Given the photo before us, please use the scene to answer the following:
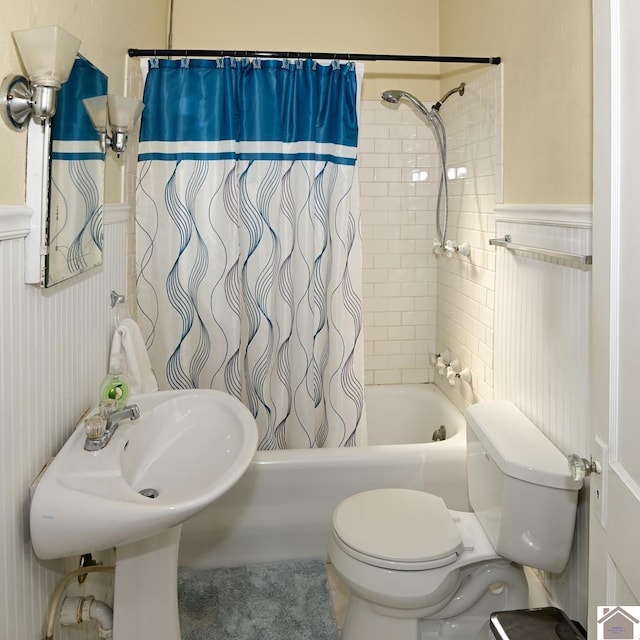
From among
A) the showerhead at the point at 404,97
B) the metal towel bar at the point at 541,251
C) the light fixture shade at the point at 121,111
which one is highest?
the showerhead at the point at 404,97

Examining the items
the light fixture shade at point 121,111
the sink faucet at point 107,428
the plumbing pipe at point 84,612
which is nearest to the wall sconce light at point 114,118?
the light fixture shade at point 121,111

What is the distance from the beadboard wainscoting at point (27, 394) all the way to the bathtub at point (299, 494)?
835mm

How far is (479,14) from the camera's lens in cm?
260

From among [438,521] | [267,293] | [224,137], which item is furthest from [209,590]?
[224,137]

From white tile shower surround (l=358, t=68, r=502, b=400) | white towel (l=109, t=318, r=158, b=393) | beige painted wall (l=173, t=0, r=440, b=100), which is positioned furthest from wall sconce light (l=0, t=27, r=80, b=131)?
beige painted wall (l=173, t=0, r=440, b=100)

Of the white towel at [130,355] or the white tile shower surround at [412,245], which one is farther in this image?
the white tile shower surround at [412,245]

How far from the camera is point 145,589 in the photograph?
1.61m

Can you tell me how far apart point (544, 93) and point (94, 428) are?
1685 millimetres

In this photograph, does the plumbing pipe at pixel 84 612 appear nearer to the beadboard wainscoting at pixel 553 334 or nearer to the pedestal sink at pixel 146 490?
the pedestal sink at pixel 146 490

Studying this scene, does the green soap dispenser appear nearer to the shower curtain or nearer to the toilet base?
the shower curtain

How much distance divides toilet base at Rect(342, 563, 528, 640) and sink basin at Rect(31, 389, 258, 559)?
67 centimetres

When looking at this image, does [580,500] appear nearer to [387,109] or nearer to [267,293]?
[267,293]

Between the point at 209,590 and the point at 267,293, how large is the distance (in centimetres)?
120

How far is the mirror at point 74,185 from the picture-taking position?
4.65ft
